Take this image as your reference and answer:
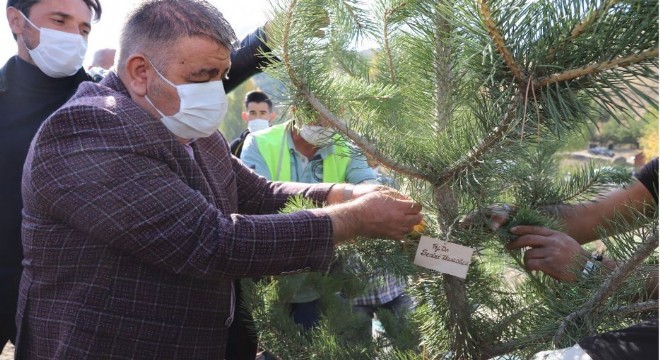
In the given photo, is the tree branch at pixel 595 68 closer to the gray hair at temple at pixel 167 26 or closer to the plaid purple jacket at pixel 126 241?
the plaid purple jacket at pixel 126 241

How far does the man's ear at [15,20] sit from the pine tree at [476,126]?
137 centimetres

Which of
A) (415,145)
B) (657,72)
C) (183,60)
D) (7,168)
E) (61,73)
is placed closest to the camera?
(657,72)

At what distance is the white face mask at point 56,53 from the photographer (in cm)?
212

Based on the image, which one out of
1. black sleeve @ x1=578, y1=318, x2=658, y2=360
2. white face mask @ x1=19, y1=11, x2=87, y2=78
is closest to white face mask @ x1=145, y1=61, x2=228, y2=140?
black sleeve @ x1=578, y1=318, x2=658, y2=360

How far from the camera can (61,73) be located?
215 centimetres

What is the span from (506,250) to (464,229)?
18cm

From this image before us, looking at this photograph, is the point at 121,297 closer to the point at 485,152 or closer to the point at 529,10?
the point at 485,152

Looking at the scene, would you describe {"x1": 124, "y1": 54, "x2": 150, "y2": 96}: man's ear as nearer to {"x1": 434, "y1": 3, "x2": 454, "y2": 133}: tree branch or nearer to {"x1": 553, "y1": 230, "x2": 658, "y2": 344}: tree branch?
{"x1": 434, "y1": 3, "x2": 454, "y2": 133}: tree branch

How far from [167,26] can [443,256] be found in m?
0.73

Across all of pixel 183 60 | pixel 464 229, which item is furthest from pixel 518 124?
pixel 183 60

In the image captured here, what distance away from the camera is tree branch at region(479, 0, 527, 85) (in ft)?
2.38

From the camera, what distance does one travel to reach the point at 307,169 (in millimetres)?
2439

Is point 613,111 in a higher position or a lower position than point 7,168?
higher

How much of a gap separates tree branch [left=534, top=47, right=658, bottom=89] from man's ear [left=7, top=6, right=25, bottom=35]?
80.8 inches
